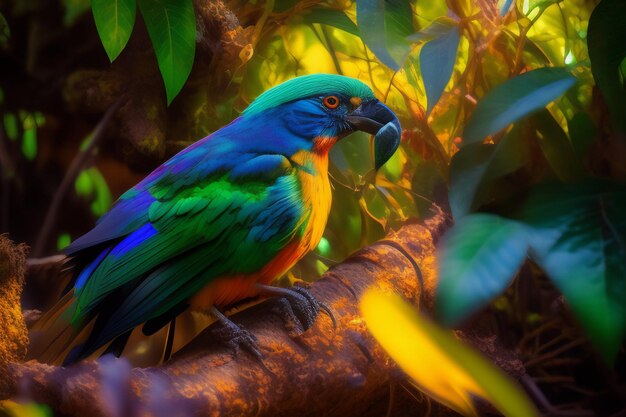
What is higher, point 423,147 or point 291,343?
point 423,147

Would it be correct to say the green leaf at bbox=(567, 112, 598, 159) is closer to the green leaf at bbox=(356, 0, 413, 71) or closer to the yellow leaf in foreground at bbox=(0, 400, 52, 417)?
the green leaf at bbox=(356, 0, 413, 71)

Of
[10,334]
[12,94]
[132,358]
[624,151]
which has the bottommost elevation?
[132,358]

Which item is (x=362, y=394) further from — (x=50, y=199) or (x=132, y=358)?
(x=50, y=199)

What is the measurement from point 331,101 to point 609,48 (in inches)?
19.6

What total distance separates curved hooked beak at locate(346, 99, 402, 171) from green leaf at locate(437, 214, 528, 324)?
0.22m

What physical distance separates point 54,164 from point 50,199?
62 mm

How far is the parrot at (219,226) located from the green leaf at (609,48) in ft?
1.23

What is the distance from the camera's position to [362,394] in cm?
117

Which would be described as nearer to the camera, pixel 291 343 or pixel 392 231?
pixel 291 343

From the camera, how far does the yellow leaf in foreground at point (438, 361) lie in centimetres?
114

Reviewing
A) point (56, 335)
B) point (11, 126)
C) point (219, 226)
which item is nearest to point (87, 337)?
point (56, 335)

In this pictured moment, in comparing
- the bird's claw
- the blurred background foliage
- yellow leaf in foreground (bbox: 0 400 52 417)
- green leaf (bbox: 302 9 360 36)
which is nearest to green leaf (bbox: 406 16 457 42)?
the blurred background foliage

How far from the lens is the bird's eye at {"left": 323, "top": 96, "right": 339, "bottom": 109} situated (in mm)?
1187

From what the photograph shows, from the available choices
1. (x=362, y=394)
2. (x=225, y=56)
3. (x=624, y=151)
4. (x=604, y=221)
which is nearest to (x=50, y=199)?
(x=225, y=56)
